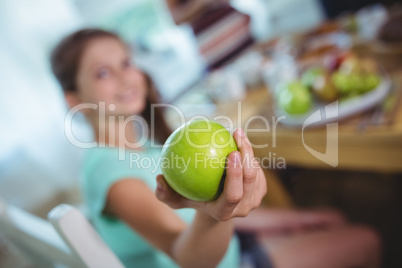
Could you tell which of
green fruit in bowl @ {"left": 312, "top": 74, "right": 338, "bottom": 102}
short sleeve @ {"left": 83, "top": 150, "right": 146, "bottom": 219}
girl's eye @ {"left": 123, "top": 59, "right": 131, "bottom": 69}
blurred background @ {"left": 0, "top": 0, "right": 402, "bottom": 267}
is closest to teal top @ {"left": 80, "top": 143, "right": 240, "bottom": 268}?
short sleeve @ {"left": 83, "top": 150, "right": 146, "bottom": 219}

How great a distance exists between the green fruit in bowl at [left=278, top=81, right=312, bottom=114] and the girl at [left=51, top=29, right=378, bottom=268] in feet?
1.12

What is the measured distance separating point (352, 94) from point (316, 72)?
0.18 meters

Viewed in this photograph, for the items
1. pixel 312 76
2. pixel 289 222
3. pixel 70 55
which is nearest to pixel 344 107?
pixel 312 76

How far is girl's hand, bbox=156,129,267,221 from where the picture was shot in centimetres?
32

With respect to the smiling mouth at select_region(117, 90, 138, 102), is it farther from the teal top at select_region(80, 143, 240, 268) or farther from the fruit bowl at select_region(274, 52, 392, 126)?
the fruit bowl at select_region(274, 52, 392, 126)

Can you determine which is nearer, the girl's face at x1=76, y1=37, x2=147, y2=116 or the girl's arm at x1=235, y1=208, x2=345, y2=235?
the girl's face at x1=76, y1=37, x2=147, y2=116

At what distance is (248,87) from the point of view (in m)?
1.54

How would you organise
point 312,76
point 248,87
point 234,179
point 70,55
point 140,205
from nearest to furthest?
point 234,179, point 140,205, point 70,55, point 312,76, point 248,87

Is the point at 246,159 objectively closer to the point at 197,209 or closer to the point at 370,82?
the point at 197,209

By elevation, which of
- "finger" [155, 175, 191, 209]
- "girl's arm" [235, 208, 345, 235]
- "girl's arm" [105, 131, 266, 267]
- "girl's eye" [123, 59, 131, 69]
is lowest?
"girl's arm" [235, 208, 345, 235]

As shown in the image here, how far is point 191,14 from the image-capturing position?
208 centimetres

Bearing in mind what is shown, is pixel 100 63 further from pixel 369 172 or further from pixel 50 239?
pixel 369 172

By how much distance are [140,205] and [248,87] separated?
3.56ft

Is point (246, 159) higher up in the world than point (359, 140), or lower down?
higher up
